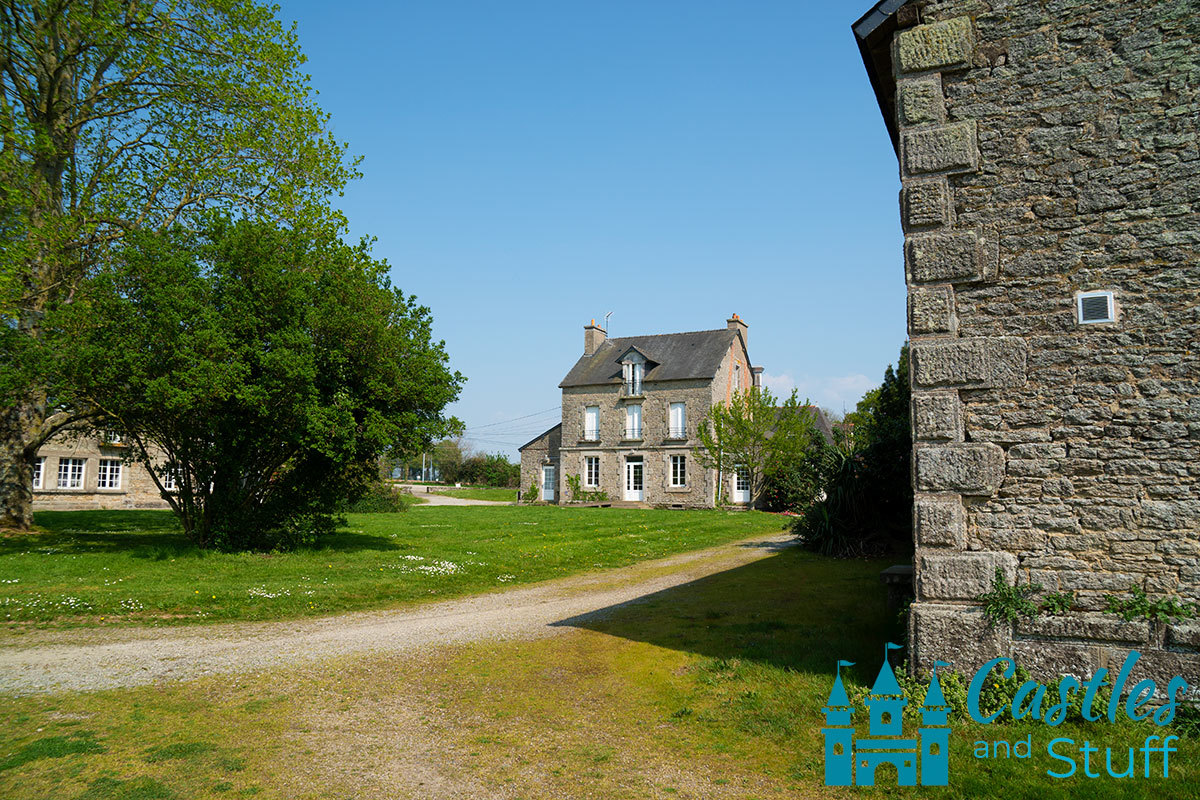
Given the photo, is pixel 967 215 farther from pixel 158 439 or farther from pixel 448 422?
pixel 158 439

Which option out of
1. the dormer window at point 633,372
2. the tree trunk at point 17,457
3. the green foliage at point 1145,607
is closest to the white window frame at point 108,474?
the tree trunk at point 17,457

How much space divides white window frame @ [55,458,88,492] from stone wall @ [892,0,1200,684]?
3076cm

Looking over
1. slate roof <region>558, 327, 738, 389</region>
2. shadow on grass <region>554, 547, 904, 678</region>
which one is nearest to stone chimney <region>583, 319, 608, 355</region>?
slate roof <region>558, 327, 738, 389</region>

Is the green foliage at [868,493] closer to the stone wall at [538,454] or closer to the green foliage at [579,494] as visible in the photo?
the green foliage at [579,494]

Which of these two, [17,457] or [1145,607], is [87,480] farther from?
[1145,607]

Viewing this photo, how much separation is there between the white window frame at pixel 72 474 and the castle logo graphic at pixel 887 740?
99.4 ft

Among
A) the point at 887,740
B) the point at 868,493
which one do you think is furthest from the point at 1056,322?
the point at 868,493

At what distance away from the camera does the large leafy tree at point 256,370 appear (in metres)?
11.1

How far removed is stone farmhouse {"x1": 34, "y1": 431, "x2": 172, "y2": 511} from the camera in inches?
1030

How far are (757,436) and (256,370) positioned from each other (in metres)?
20.6

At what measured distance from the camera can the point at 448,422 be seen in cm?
1391

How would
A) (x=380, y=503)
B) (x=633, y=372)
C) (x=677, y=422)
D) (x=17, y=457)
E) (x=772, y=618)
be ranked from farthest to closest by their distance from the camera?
(x=633, y=372), (x=677, y=422), (x=380, y=503), (x=17, y=457), (x=772, y=618)

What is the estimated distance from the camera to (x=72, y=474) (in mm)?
27031

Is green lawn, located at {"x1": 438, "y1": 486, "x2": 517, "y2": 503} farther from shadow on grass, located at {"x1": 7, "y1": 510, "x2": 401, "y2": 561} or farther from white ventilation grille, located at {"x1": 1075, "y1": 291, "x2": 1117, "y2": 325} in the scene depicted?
white ventilation grille, located at {"x1": 1075, "y1": 291, "x2": 1117, "y2": 325}
